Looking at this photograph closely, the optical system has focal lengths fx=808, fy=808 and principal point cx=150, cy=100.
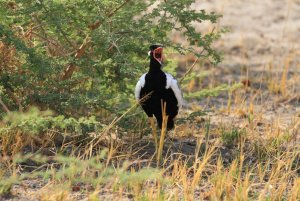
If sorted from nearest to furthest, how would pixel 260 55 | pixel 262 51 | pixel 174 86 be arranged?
pixel 174 86 → pixel 260 55 → pixel 262 51

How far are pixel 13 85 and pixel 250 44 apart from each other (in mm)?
4867

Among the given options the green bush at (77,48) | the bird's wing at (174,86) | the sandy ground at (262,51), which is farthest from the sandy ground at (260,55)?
the green bush at (77,48)

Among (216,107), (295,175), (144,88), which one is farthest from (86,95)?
(216,107)

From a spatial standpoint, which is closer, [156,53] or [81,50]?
[156,53]

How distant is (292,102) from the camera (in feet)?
24.3

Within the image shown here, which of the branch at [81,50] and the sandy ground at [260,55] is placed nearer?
the branch at [81,50]

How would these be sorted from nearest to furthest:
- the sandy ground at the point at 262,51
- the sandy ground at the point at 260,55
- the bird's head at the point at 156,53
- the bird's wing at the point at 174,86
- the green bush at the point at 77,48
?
1. the green bush at the point at 77,48
2. the bird's head at the point at 156,53
3. the bird's wing at the point at 174,86
4. the sandy ground at the point at 260,55
5. the sandy ground at the point at 262,51

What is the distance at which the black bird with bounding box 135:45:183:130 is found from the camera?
5.18 m

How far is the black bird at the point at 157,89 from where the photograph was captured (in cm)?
518

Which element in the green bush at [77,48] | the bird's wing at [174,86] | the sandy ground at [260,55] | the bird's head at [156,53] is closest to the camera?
the green bush at [77,48]

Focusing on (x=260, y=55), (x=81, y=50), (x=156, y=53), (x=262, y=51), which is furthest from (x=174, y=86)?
(x=262, y=51)

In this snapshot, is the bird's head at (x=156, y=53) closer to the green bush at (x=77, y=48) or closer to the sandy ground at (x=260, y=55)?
the green bush at (x=77, y=48)

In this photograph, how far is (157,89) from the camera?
522cm

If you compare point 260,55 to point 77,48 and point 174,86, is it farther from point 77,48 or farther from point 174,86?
point 77,48
